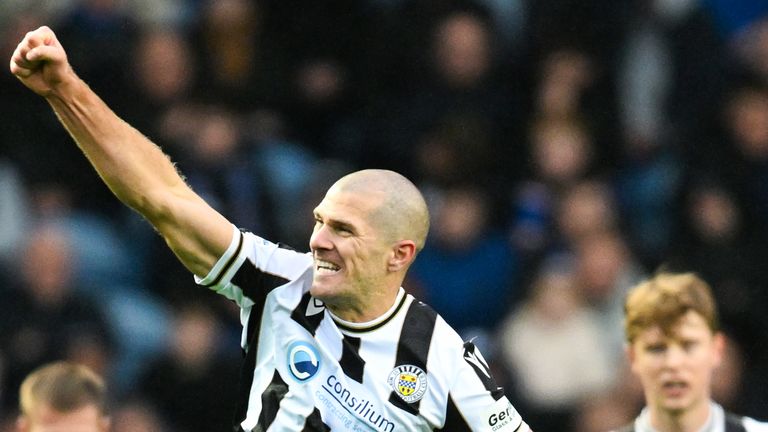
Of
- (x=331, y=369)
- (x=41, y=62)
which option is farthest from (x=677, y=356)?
(x=41, y=62)

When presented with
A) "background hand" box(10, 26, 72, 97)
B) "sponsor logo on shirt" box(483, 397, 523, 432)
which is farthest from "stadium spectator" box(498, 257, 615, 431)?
"background hand" box(10, 26, 72, 97)

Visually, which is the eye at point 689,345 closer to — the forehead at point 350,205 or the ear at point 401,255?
the ear at point 401,255

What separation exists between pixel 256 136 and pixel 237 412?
14.1 ft

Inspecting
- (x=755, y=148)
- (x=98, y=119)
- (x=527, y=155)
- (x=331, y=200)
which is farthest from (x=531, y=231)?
(x=98, y=119)

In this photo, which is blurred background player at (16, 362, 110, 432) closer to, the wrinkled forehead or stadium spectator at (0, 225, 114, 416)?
the wrinkled forehead

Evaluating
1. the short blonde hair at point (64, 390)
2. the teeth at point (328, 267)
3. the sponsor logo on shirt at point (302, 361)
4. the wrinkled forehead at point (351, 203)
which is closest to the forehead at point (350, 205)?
the wrinkled forehead at point (351, 203)

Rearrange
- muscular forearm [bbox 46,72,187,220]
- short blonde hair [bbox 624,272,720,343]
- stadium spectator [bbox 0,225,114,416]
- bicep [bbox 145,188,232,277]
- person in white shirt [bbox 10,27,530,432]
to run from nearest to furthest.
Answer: muscular forearm [bbox 46,72,187,220] < bicep [bbox 145,188,232,277] < person in white shirt [bbox 10,27,530,432] < short blonde hair [bbox 624,272,720,343] < stadium spectator [bbox 0,225,114,416]

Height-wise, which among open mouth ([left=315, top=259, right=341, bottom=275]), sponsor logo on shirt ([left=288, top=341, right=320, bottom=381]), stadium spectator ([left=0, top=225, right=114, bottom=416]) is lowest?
sponsor logo on shirt ([left=288, top=341, right=320, bottom=381])

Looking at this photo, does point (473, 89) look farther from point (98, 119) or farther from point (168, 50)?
point (98, 119)

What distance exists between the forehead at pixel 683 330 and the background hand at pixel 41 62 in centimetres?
240

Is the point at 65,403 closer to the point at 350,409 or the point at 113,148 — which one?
the point at 350,409

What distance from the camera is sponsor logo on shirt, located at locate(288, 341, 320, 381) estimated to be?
5.10m

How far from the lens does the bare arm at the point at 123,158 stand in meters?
4.56

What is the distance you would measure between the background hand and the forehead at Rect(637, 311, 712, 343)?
2396 millimetres
